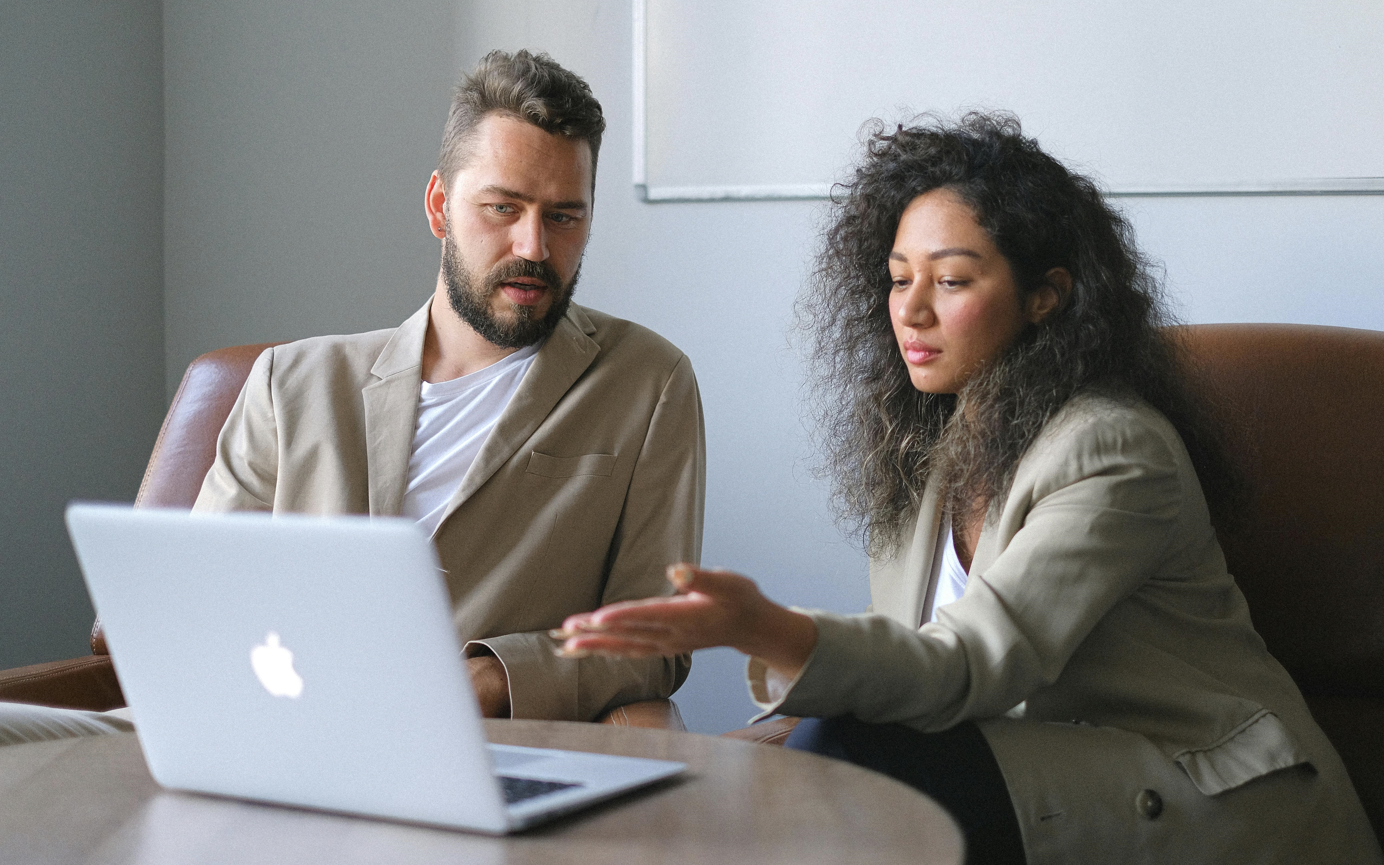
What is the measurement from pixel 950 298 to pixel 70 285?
2.03m

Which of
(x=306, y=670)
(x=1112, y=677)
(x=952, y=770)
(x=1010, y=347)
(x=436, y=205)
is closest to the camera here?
(x=306, y=670)

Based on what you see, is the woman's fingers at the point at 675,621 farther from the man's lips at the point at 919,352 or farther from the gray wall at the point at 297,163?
the gray wall at the point at 297,163

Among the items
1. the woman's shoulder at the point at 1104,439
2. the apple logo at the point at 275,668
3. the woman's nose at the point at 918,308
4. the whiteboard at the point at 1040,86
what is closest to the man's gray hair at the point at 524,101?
the whiteboard at the point at 1040,86

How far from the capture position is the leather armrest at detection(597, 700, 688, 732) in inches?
62.1

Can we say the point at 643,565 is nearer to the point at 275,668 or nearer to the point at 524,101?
the point at 524,101

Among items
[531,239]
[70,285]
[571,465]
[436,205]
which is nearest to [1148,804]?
[571,465]

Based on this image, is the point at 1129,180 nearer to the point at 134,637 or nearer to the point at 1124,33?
the point at 1124,33

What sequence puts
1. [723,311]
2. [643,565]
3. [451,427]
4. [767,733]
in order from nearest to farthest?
1. [767,733]
2. [643,565]
3. [451,427]
4. [723,311]

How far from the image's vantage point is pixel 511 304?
189 centimetres

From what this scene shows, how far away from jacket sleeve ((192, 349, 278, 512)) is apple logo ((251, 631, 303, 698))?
1008 millimetres

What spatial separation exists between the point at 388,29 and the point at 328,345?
1.04 m

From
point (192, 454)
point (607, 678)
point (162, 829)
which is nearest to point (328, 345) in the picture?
point (192, 454)

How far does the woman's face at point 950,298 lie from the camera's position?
1.53 metres

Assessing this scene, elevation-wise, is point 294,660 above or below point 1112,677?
above
